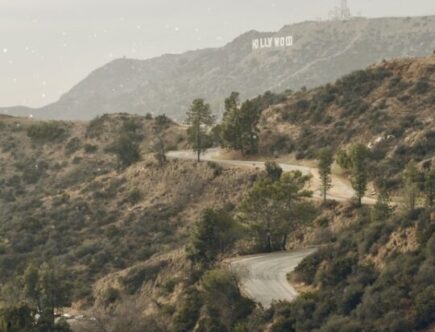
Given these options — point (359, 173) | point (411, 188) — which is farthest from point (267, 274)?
point (359, 173)

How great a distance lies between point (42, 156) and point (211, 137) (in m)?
46.5

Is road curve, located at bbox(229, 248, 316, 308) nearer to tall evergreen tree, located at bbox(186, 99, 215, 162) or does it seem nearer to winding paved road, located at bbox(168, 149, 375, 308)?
winding paved road, located at bbox(168, 149, 375, 308)

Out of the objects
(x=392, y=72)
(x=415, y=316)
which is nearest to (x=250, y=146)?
(x=392, y=72)

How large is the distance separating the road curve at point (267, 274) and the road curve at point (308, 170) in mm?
12791

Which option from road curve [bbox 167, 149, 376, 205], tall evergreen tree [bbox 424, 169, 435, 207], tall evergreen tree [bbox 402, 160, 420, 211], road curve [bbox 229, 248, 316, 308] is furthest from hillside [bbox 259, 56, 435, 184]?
road curve [bbox 229, 248, 316, 308]

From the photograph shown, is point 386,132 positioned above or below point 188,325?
above

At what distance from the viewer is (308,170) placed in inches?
2918

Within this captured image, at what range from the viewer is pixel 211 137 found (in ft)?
299

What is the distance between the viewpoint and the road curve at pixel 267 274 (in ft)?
122

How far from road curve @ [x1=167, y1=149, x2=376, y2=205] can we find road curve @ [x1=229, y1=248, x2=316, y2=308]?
12791 mm

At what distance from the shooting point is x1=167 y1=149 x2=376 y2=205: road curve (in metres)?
60.1

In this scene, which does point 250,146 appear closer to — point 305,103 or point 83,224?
point 305,103

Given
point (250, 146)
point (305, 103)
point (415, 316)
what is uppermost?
point (305, 103)

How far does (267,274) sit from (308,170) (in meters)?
34.3
